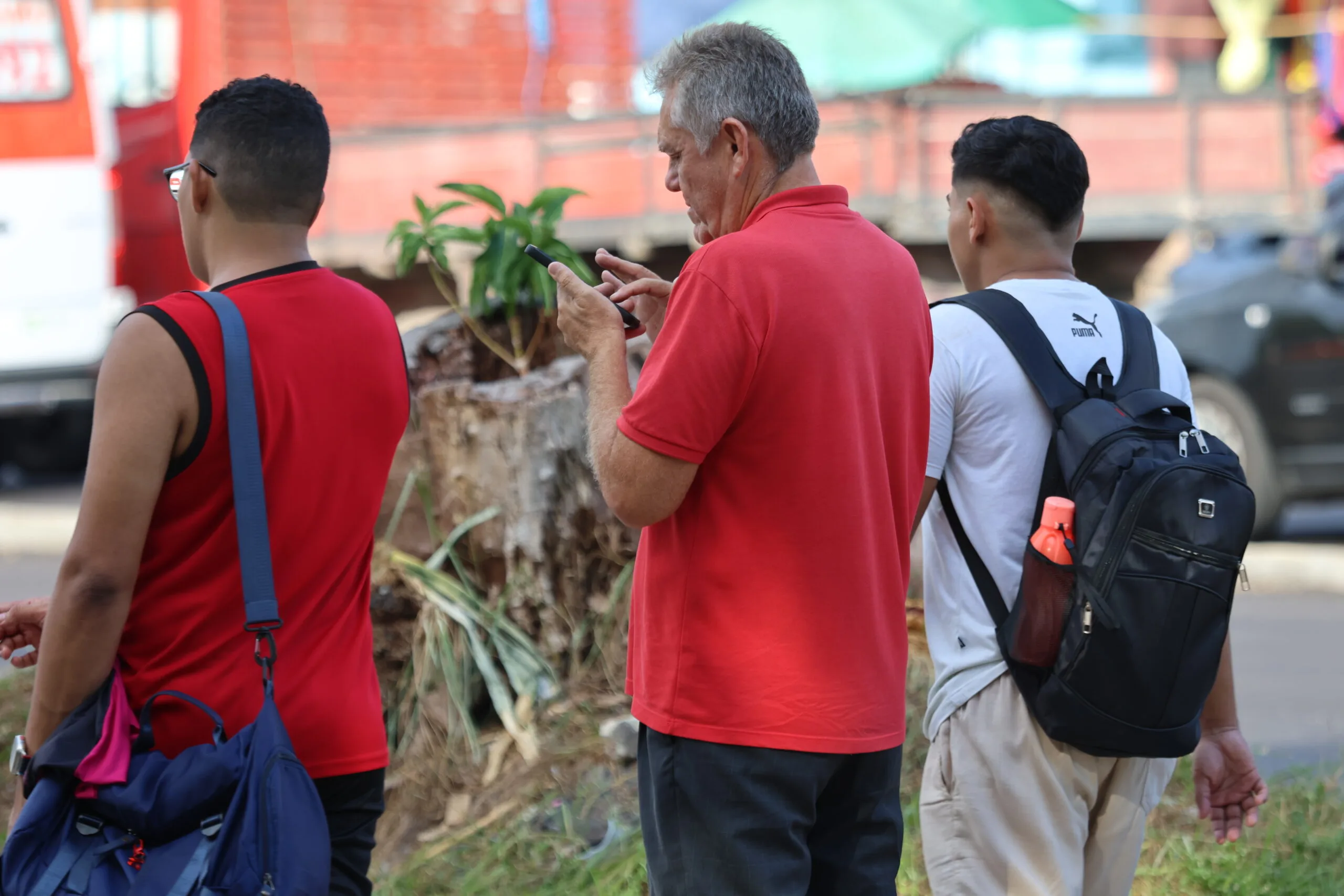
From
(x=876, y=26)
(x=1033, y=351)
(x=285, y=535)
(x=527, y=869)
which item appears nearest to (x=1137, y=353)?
(x=1033, y=351)

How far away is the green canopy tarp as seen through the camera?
12.8 metres

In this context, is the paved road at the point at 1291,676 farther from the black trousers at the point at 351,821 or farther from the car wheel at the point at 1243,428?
the black trousers at the point at 351,821

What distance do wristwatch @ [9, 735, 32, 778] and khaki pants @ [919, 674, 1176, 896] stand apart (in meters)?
1.43

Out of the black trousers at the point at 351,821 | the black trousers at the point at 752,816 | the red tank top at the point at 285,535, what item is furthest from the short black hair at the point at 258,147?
the black trousers at the point at 752,816

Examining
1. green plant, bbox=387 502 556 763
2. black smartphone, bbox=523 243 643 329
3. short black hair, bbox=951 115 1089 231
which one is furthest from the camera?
green plant, bbox=387 502 556 763

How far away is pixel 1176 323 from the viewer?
8.50 meters

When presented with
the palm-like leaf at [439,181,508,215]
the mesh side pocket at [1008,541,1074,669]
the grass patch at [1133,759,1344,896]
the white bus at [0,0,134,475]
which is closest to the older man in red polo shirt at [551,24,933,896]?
the mesh side pocket at [1008,541,1074,669]

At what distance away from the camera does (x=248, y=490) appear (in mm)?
1962

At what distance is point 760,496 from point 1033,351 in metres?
0.67

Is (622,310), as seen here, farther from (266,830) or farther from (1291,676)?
(1291,676)

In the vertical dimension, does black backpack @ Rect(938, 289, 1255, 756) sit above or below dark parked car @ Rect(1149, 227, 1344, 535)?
above

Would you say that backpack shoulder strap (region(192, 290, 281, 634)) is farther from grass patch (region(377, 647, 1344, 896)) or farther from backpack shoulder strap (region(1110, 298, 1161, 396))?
grass patch (region(377, 647, 1344, 896))

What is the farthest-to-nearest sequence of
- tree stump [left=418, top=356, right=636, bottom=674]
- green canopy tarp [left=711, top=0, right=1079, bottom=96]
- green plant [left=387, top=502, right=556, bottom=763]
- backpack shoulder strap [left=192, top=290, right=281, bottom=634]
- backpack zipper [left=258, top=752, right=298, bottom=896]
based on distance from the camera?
green canopy tarp [left=711, top=0, right=1079, bottom=96] < tree stump [left=418, top=356, right=636, bottom=674] < green plant [left=387, top=502, right=556, bottom=763] < backpack shoulder strap [left=192, top=290, right=281, bottom=634] < backpack zipper [left=258, top=752, right=298, bottom=896]

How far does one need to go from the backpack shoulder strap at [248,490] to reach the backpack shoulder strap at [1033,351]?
1.24 metres
